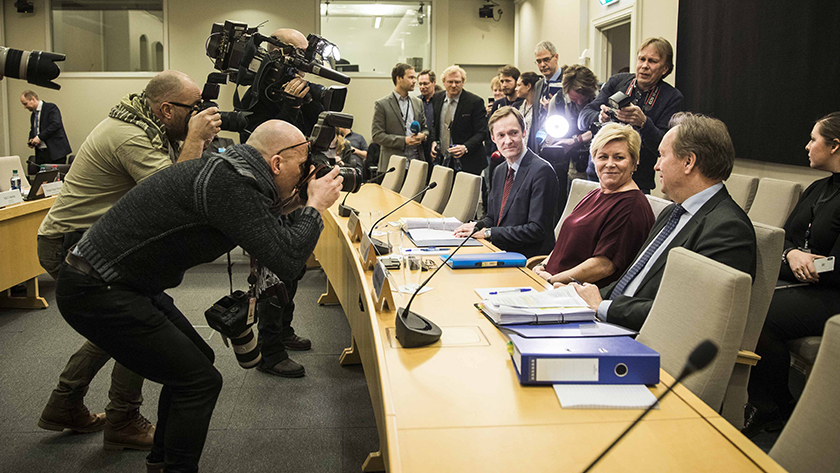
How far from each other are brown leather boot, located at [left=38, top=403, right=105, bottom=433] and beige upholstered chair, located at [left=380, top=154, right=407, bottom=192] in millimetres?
3168

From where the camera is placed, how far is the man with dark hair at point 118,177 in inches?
78.7

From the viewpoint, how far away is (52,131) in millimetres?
8016

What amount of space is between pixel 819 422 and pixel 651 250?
1.02 meters

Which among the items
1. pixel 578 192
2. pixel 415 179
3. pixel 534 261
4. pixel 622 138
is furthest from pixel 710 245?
pixel 415 179

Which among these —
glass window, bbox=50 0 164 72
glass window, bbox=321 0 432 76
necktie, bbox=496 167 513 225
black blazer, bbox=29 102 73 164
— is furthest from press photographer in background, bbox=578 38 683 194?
glass window, bbox=50 0 164 72

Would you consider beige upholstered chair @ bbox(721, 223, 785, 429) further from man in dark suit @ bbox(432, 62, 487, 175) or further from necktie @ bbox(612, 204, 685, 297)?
man in dark suit @ bbox(432, 62, 487, 175)

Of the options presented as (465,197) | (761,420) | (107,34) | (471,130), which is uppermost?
(107,34)

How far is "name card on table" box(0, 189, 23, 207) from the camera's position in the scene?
3611 millimetres

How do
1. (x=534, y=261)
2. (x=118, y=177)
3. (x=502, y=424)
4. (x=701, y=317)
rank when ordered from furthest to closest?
(x=534, y=261), (x=118, y=177), (x=701, y=317), (x=502, y=424)

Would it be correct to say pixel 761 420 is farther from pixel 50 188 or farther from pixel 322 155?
pixel 50 188

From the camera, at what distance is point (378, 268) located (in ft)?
5.97

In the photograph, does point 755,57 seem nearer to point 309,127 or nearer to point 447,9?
point 309,127

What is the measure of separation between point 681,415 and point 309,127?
2.26 meters

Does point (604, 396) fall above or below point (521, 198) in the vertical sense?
below
